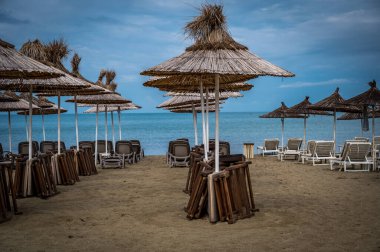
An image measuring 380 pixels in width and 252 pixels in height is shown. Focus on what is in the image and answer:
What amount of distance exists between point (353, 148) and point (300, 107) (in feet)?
15.0

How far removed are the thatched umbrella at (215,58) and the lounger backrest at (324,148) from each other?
28.5 ft

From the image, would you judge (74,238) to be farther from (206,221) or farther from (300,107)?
(300,107)

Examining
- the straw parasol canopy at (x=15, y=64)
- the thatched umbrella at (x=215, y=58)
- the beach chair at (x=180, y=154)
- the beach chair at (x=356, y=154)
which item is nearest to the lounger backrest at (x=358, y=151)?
the beach chair at (x=356, y=154)

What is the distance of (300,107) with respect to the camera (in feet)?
57.2

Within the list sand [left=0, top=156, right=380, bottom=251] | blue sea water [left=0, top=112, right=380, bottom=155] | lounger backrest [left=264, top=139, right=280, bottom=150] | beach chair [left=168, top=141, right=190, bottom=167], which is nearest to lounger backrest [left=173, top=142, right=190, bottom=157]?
beach chair [left=168, top=141, right=190, bottom=167]

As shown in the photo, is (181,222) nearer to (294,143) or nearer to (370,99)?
(370,99)

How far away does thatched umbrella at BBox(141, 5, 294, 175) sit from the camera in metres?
6.56

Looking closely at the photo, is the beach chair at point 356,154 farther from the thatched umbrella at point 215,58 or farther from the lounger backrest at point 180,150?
the thatched umbrella at point 215,58

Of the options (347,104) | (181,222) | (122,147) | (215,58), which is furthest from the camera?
(122,147)

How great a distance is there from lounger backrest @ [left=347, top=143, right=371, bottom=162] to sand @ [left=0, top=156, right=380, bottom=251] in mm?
2381

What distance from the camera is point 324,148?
15.3 meters

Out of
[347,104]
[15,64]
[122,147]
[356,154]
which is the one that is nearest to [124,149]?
[122,147]

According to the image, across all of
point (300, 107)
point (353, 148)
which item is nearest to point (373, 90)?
point (353, 148)

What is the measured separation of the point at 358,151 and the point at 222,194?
26.1 feet
